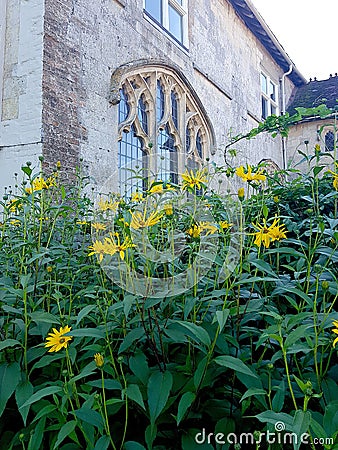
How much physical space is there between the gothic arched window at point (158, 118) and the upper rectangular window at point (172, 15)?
35.1 inches

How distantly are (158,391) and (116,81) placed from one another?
5.46 metres

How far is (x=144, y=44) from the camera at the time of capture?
675 cm

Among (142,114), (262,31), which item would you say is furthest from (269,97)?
(142,114)

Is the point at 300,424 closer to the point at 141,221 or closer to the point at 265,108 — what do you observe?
the point at 141,221

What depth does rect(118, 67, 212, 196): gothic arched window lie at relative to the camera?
21.2 feet

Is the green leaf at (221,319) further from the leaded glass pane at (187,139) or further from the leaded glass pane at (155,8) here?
the leaded glass pane at (187,139)

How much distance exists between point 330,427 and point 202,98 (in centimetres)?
833

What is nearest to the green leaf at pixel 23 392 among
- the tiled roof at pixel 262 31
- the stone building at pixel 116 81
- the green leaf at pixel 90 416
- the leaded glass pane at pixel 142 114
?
the green leaf at pixel 90 416

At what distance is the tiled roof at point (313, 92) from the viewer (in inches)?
559

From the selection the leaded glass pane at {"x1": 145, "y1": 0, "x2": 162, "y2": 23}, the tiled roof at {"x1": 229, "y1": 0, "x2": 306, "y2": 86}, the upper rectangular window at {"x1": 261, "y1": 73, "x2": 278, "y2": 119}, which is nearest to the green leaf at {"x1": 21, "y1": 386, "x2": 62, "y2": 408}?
the leaded glass pane at {"x1": 145, "y1": 0, "x2": 162, "y2": 23}

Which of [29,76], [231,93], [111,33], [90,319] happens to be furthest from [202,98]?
[90,319]

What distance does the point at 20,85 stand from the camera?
4980 millimetres

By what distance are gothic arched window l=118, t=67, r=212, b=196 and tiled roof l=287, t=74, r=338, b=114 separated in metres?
6.63

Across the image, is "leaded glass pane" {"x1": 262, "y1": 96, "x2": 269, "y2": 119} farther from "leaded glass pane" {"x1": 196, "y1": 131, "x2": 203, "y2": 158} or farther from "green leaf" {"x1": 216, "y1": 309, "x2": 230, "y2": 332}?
"green leaf" {"x1": 216, "y1": 309, "x2": 230, "y2": 332}
